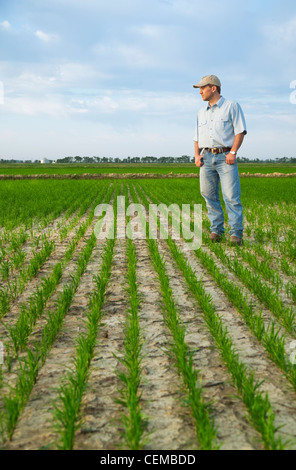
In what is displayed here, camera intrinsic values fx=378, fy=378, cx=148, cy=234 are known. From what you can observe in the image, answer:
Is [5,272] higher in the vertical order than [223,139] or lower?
lower

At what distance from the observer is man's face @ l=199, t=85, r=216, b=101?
5387 millimetres

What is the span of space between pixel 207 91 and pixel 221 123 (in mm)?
496

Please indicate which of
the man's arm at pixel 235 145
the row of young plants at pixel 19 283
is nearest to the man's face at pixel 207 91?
the man's arm at pixel 235 145

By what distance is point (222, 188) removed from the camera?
5590mm

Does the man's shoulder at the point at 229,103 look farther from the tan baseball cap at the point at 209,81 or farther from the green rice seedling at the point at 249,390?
the green rice seedling at the point at 249,390

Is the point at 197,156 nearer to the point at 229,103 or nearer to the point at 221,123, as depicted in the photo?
the point at 221,123

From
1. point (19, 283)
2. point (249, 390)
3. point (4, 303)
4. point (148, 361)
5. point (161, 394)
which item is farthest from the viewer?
point (19, 283)

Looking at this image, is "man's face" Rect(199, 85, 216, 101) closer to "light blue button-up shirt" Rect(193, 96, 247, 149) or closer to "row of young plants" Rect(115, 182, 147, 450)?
"light blue button-up shirt" Rect(193, 96, 247, 149)

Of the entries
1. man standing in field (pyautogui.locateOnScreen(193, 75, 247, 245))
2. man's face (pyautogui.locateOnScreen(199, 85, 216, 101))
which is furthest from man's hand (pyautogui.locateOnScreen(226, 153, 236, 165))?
man's face (pyautogui.locateOnScreen(199, 85, 216, 101))

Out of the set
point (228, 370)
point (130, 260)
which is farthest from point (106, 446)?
point (130, 260)

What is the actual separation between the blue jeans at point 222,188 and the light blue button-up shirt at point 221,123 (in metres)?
0.20

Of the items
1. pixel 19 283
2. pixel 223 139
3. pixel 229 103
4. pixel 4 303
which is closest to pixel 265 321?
pixel 4 303
